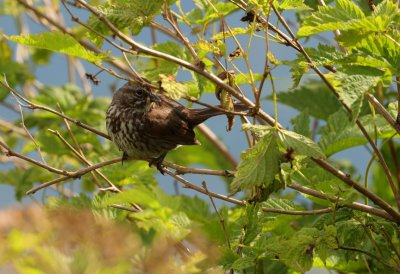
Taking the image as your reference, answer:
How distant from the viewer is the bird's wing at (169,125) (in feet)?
17.4

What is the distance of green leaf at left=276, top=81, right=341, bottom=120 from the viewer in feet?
18.1

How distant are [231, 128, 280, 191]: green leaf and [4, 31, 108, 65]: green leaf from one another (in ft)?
2.86

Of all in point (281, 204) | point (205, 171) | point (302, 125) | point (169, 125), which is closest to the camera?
point (205, 171)

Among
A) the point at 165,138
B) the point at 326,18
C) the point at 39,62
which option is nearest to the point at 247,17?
the point at 326,18

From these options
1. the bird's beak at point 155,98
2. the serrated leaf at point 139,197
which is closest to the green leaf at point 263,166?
the serrated leaf at point 139,197

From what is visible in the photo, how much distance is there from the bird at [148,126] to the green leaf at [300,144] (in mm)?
2239

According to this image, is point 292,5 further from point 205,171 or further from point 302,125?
point 205,171

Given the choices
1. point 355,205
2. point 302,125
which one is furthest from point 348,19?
point 302,125

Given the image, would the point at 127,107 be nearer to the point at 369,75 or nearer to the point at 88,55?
the point at 88,55

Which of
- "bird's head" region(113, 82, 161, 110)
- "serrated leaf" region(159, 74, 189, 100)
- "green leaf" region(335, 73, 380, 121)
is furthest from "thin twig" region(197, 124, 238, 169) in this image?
"green leaf" region(335, 73, 380, 121)

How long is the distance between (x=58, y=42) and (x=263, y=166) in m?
1.08

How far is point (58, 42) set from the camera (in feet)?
11.5

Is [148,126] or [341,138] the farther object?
[148,126]

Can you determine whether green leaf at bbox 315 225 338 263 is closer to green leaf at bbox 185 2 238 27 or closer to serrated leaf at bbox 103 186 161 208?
serrated leaf at bbox 103 186 161 208
